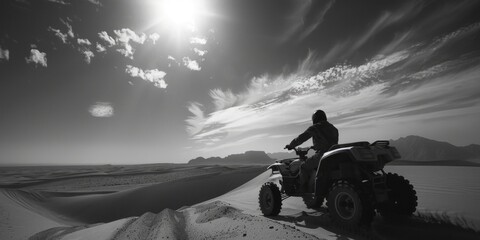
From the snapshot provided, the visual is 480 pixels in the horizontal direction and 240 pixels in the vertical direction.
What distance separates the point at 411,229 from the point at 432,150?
16620 cm

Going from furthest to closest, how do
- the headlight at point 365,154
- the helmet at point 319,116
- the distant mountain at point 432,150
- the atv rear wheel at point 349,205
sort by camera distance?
the distant mountain at point 432,150 < the helmet at point 319,116 < the headlight at point 365,154 < the atv rear wheel at point 349,205

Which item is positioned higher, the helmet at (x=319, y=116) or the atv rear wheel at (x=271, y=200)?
the helmet at (x=319, y=116)

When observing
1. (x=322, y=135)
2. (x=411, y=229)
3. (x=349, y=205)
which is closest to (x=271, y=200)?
(x=322, y=135)

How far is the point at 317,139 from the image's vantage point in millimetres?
4719

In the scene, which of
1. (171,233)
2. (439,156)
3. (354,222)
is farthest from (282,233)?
(439,156)

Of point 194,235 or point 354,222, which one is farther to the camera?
point 194,235

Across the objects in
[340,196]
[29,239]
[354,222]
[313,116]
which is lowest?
[29,239]

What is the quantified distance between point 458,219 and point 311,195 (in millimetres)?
2427

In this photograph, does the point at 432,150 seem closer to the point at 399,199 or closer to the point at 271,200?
the point at 399,199

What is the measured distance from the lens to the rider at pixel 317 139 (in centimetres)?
466

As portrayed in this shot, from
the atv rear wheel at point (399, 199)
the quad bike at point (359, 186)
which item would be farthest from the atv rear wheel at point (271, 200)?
the atv rear wheel at point (399, 199)

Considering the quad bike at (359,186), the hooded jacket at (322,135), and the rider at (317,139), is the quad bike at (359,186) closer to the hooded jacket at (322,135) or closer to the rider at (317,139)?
the rider at (317,139)

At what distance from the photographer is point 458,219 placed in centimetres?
401

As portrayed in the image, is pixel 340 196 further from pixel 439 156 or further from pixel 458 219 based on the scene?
pixel 439 156
